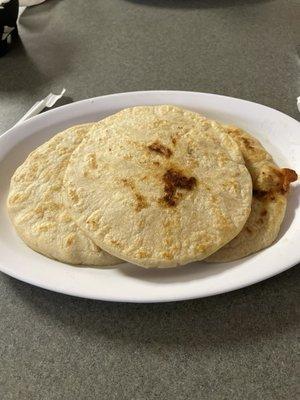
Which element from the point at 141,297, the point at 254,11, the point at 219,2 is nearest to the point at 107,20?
the point at 219,2

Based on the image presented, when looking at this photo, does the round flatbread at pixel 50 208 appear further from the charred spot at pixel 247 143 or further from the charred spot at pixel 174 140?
the charred spot at pixel 247 143

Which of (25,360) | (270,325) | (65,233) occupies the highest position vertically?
(65,233)

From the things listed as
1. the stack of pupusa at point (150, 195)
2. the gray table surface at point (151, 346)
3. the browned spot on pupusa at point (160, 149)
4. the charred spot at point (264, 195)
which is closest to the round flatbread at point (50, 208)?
the stack of pupusa at point (150, 195)

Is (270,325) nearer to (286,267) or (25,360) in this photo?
(286,267)

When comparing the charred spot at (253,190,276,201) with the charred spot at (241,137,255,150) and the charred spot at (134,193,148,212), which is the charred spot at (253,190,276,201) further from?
the charred spot at (134,193,148,212)

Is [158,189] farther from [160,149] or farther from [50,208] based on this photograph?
[50,208]
